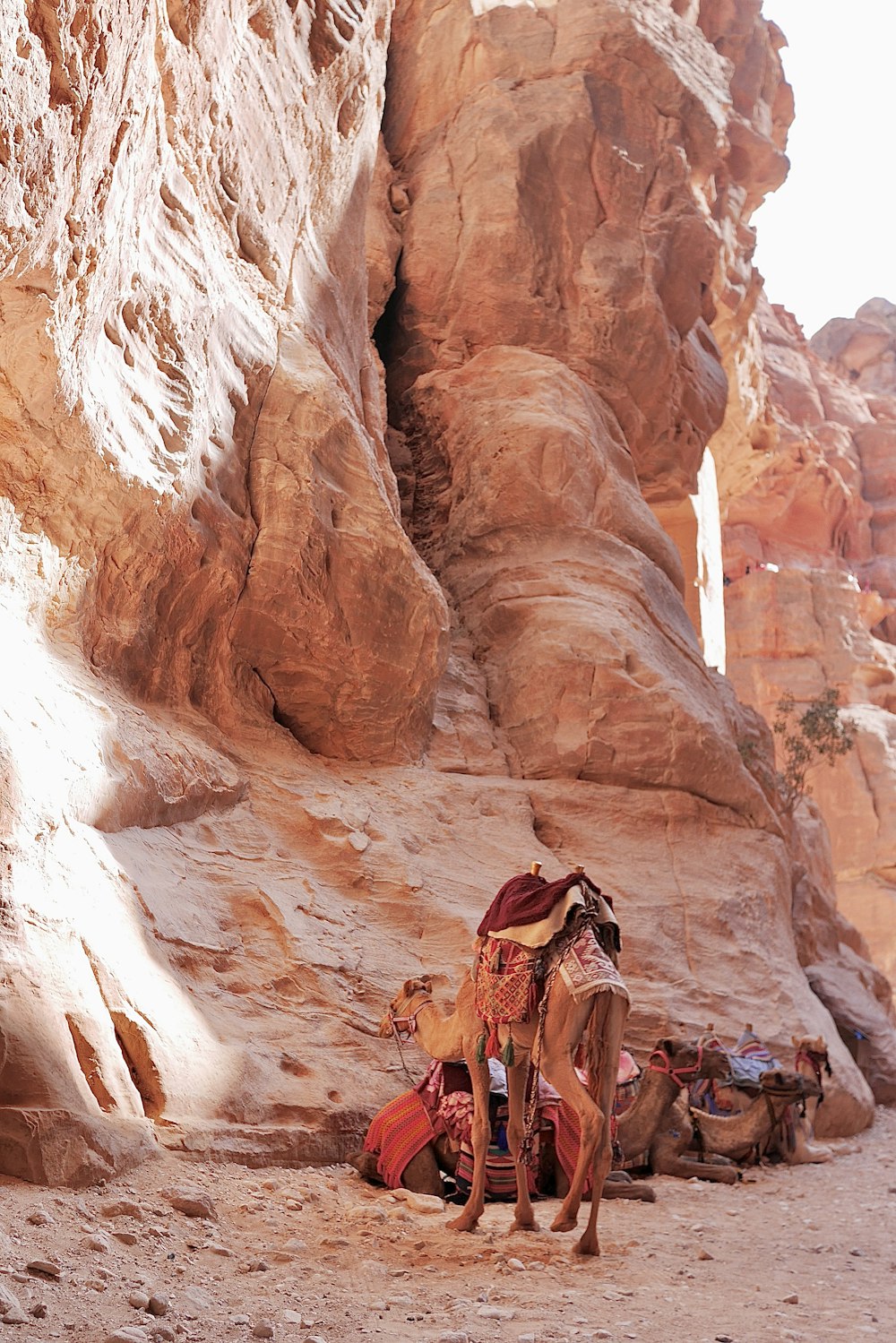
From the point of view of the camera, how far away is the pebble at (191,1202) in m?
4.63

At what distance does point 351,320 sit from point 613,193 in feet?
21.0

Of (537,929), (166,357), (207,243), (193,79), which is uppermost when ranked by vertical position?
(193,79)

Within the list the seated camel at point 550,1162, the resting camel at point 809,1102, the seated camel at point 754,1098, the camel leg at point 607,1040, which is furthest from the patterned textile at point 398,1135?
the resting camel at point 809,1102

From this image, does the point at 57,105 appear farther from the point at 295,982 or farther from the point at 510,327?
the point at 510,327

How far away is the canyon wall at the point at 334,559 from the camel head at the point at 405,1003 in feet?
2.09

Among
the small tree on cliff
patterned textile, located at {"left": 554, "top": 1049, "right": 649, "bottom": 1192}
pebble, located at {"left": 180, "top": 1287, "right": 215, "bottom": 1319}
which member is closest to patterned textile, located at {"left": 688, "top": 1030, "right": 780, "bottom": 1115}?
patterned textile, located at {"left": 554, "top": 1049, "right": 649, "bottom": 1192}

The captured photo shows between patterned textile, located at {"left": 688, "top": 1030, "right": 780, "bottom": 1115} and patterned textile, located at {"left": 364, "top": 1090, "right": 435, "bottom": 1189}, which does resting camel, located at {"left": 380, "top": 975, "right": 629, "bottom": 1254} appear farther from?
patterned textile, located at {"left": 688, "top": 1030, "right": 780, "bottom": 1115}

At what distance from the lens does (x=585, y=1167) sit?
5188mm

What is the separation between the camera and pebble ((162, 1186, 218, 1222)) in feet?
15.2

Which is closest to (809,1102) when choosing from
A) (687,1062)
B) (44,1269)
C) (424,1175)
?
(687,1062)

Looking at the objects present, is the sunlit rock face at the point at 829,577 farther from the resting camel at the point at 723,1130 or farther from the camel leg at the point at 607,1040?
the camel leg at the point at 607,1040

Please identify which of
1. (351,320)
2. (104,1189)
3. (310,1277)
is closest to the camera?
(310,1277)

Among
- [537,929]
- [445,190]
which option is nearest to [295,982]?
[537,929]

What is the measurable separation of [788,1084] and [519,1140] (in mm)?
3340
